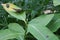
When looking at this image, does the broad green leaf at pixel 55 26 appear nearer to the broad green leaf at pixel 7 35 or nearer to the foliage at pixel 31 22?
the foliage at pixel 31 22

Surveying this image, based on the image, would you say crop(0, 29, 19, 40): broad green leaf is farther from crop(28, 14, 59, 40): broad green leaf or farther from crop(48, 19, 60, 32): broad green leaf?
crop(48, 19, 60, 32): broad green leaf

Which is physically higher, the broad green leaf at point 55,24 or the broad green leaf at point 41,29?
the broad green leaf at point 41,29

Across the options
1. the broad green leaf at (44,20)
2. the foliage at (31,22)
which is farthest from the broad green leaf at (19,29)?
the broad green leaf at (44,20)

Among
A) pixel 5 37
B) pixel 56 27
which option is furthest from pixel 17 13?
pixel 56 27

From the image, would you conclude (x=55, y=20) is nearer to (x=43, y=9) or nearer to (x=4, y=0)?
(x=43, y=9)

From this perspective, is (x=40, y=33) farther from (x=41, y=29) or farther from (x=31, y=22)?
(x=31, y=22)

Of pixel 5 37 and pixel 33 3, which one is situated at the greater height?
pixel 33 3

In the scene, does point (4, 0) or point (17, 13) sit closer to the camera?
point (17, 13)

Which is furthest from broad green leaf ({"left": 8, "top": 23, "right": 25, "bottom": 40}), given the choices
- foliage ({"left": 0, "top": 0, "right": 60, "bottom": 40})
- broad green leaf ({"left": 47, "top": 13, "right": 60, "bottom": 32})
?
broad green leaf ({"left": 47, "top": 13, "right": 60, "bottom": 32})
